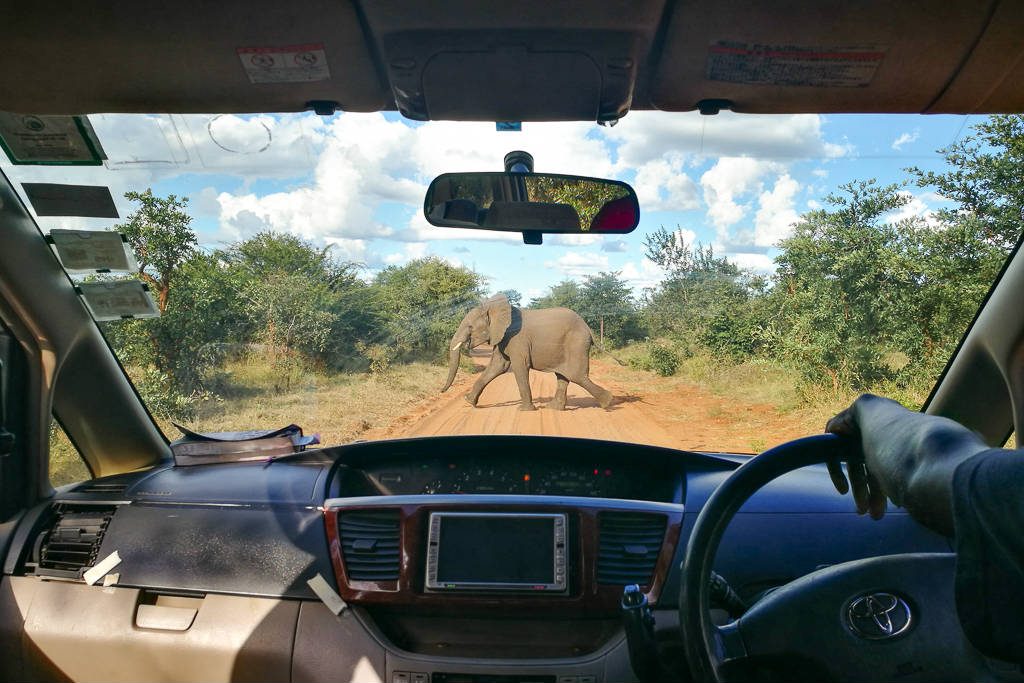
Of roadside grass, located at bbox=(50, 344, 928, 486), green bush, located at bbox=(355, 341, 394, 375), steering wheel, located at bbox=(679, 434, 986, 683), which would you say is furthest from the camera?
green bush, located at bbox=(355, 341, 394, 375)

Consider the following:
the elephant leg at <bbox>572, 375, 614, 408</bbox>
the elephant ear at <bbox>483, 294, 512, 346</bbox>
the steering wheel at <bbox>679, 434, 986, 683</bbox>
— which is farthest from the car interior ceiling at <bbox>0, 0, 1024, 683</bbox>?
the elephant ear at <bbox>483, 294, 512, 346</bbox>

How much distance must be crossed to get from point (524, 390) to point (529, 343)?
0.27 meters

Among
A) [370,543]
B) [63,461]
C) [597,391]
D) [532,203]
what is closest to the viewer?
[532,203]

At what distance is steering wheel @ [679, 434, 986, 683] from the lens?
5.30ft

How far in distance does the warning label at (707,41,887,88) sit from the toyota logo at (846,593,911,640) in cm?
155

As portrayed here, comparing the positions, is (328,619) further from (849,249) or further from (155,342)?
(849,249)

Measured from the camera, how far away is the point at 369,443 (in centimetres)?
340

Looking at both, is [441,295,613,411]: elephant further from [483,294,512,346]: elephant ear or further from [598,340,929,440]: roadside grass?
[598,340,929,440]: roadside grass

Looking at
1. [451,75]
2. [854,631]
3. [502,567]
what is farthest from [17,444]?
[854,631]

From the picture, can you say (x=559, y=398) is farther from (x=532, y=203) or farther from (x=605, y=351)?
(x=532, y=203)

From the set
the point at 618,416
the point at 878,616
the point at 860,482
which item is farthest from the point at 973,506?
the point at 618,416

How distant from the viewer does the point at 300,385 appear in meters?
3.44

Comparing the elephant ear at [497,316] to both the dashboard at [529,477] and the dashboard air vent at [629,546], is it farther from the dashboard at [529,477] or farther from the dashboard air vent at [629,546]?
the dashboard air vent at [629,546]

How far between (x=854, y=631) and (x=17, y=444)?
11.7ft
